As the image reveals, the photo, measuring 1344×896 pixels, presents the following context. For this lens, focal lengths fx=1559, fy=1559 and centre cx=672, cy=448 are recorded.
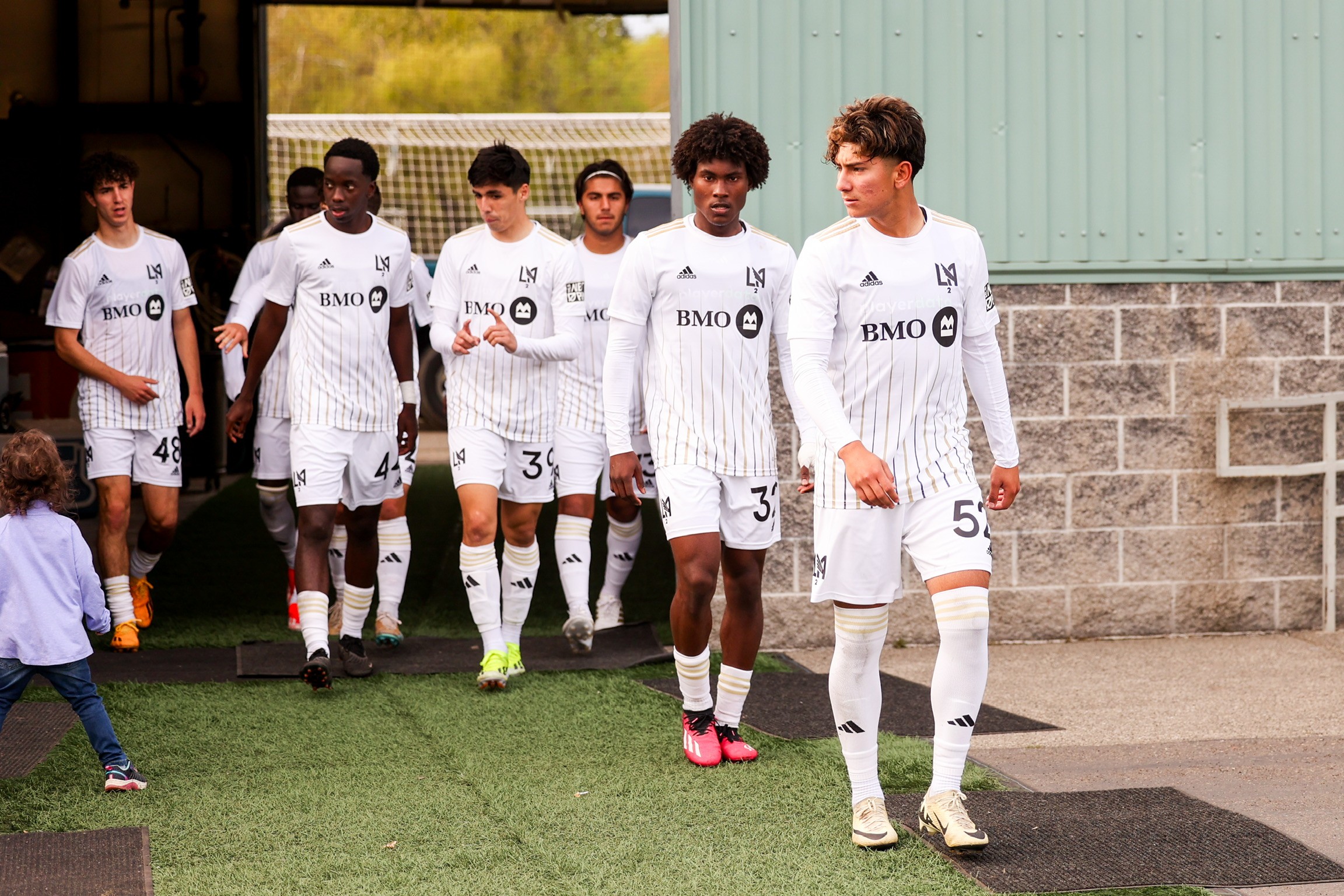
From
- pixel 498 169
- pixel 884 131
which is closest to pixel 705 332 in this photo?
pixel 884 131

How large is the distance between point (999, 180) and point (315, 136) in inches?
1018

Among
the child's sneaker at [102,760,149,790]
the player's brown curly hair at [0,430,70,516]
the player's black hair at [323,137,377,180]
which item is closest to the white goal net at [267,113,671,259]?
the player's black hair at [323,137,377,180]

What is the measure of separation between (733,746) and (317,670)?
1.82 m

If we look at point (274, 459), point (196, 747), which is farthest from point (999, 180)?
point (196, 747)

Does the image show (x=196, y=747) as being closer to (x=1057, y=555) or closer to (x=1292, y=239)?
(x=1057, y=555)

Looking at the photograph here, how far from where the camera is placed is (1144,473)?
24.5ft

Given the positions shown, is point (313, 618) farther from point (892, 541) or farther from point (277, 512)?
point (892, 541)

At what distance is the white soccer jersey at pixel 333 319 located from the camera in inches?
255

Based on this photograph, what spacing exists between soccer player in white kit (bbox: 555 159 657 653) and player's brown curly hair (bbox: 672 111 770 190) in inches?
71.8

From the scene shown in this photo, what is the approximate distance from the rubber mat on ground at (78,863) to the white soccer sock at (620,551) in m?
3.55

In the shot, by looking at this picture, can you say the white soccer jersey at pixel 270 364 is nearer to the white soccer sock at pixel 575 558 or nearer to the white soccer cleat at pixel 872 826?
the white soccer sock at pixel 575 558

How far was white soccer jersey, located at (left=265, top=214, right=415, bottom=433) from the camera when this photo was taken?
6469mm

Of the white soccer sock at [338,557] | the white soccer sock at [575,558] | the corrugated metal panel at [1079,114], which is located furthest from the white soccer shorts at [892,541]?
the white soccer sock at [338,557]

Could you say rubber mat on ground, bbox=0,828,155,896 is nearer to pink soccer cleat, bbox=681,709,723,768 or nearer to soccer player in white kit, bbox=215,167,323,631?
pink soccer cleat, bbox=681,709,723,768
